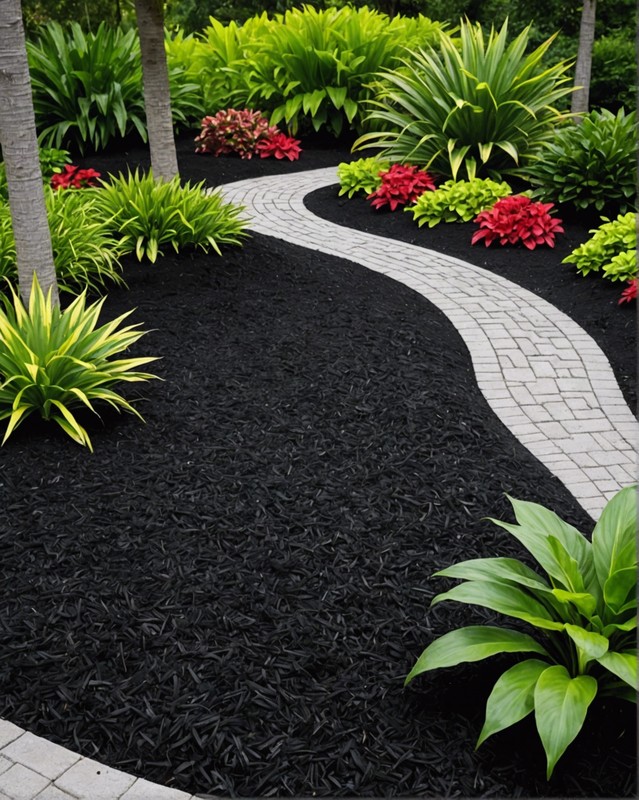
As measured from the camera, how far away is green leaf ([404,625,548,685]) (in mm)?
2875

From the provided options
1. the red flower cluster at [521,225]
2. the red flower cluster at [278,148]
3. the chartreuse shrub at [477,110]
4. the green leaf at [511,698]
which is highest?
the chartreuse shrub at [477,110]

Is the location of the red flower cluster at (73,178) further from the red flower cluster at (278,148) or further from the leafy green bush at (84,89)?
the red flower cluster at (278,148)

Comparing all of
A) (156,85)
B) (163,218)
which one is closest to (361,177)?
(156,85)

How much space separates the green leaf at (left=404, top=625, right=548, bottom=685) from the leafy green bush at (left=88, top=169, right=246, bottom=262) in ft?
14.7

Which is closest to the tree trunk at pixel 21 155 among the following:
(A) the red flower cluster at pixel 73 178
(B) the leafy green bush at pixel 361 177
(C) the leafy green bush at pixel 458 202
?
(A) the red flower cluster at pixel 73 178

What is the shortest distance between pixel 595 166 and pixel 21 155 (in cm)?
550

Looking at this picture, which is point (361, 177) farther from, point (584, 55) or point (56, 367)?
point (56, 367)

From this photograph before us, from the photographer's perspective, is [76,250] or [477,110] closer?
[76,250]

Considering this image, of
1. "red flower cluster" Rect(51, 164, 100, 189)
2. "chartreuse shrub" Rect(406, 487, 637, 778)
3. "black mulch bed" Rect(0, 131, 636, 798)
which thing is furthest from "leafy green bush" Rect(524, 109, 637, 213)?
"chartreuse shrub" Rect(406, 487, 637, 778)

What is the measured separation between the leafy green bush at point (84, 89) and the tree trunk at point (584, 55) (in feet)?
18.4

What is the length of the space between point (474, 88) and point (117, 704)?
8.34 metres

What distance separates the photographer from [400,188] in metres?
9.34

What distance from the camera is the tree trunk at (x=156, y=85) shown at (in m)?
6.89

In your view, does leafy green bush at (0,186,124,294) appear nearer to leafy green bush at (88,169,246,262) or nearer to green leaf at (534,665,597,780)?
leafy green bush at (88,169,246,262)
